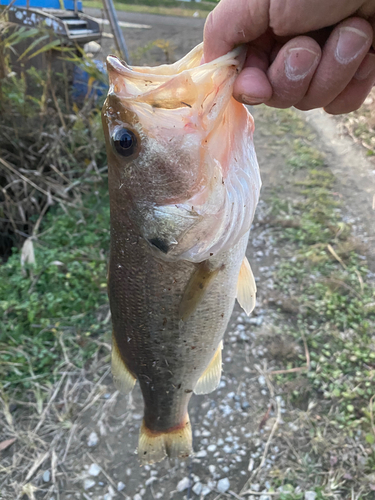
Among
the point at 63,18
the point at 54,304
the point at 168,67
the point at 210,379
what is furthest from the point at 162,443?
the point at 63,18

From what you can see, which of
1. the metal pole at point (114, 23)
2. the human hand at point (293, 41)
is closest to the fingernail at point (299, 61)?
the human hand at point (293, 41)

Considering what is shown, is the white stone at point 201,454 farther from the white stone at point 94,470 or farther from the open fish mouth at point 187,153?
the open fish mouth at point 187,153

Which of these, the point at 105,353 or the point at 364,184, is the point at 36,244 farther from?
the point at 364,184

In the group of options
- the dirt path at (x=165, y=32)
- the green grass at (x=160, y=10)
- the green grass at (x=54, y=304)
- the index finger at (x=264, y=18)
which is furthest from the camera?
the dirt path at (x=165, y=32)

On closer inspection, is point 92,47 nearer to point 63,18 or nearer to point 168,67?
point 63,18

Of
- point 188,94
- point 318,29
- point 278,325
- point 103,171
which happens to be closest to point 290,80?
point 318,29

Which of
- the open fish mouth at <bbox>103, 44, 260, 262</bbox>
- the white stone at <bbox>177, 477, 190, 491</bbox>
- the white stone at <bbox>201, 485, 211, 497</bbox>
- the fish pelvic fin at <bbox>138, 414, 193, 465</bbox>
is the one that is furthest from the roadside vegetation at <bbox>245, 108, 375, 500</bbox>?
the open fish mouth at <bbox>103, 44, 260, 262</bbox>
